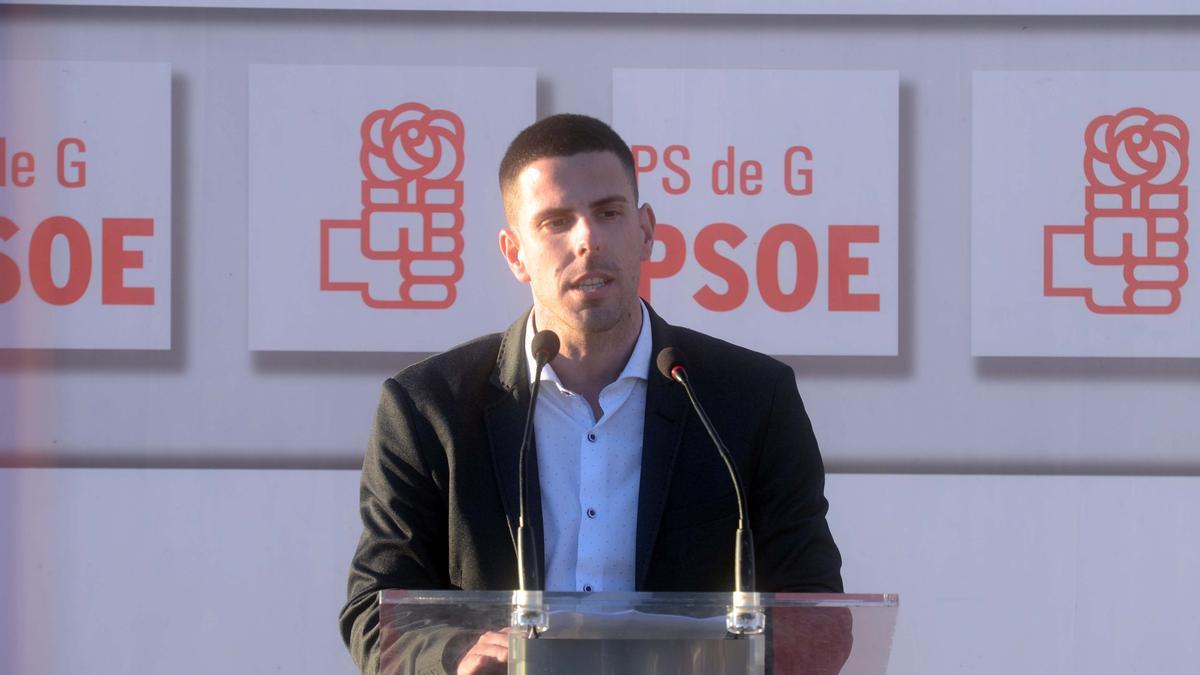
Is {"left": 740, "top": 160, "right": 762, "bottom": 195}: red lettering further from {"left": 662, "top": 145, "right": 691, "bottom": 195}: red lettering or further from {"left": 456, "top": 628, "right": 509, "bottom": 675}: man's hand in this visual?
{"left": 456, "top": 628, "right": 509, "bottom": 675}: man's hand

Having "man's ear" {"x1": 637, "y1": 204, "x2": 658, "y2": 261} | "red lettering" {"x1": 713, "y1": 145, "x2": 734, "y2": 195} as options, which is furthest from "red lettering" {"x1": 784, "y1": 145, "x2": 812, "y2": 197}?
"man's ear" {"x1": 637, "y1": 204, "x2": 658, "y2": 261}

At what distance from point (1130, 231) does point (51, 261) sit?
2.18 meters

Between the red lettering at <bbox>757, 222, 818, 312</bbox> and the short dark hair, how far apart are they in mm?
652

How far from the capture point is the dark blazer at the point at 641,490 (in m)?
1.99

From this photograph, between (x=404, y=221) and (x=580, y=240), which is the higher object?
(x=404, y=221)

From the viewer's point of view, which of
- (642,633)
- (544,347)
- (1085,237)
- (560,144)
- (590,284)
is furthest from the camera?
(1085,237)

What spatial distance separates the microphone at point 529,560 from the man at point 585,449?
12cm

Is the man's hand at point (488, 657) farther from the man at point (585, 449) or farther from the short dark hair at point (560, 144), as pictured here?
the short dark hair at point (560, 144)

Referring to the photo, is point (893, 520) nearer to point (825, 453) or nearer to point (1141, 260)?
point (825, 453)

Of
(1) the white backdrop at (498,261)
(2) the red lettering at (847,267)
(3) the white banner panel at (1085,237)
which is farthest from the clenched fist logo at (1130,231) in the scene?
(2) the red lettering at (847,267)

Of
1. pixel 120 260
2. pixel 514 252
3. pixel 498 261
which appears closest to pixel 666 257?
pixel 498 261

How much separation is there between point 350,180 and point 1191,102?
171 cm

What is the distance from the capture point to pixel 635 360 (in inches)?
83.9

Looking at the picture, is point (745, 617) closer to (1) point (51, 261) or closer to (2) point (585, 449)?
(2) point (585, 449)
